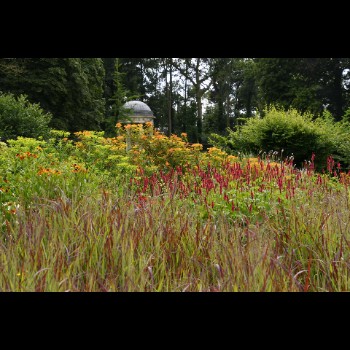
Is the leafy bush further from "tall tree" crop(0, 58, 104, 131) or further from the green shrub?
"tall tree" crop(0, 58, 104, 131)

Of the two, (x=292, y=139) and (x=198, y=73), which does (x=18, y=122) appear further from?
(x=198, y=73)

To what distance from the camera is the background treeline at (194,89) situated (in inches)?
787

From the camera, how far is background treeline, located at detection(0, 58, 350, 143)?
65.6 ft

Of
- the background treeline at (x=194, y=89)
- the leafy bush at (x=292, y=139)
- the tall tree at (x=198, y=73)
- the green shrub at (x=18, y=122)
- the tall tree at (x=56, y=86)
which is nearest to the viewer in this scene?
the green shrub at (x=18, y=122)

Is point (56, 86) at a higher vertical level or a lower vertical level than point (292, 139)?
higher

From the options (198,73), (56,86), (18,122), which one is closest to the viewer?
(18,122)

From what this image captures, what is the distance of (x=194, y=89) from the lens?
3083 centimetres

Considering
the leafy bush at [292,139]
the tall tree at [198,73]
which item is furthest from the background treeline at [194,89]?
the leafy bush at [292,139]

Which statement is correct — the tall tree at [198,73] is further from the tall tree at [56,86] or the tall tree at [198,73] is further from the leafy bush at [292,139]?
the leafy bush at [292,139]

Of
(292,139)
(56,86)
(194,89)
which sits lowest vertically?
(292,139)

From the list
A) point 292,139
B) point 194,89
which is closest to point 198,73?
point 194,89
